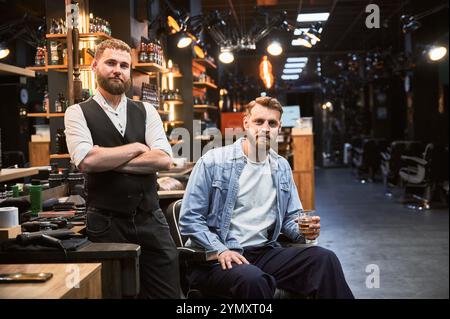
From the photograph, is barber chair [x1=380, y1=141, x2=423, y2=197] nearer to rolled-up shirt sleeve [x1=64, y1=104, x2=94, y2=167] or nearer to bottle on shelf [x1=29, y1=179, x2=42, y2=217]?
bottle on shelf [x1=29, y1=179, x2=42, y2=217]

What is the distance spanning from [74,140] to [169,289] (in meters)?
0.83

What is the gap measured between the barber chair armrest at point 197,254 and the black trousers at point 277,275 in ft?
0.21

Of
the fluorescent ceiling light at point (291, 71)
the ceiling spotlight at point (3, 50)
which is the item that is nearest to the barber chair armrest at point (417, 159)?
the fluorescent ceiling light at point (291, 71)

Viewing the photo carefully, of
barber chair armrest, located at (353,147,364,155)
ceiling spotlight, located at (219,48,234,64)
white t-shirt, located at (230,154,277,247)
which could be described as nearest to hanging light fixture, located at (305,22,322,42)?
white t-shirt, located at (230,154,277,247)

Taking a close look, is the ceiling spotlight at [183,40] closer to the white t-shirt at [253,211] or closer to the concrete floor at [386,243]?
the concrete floor at [386,243]

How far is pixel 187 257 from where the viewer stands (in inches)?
107

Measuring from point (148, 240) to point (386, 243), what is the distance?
5.04 m

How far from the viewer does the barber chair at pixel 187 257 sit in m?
2.67

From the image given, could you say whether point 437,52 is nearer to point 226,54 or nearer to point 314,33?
point 226,54

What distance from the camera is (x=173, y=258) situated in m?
2.72

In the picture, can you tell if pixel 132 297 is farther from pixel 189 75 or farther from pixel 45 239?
pixel 189 75

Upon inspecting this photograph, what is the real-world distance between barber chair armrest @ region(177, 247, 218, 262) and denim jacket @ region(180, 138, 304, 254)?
4cm

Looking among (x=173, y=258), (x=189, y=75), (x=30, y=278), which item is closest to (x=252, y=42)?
(x=189, y=75)

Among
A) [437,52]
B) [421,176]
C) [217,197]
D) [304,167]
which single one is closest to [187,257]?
[217,197]
